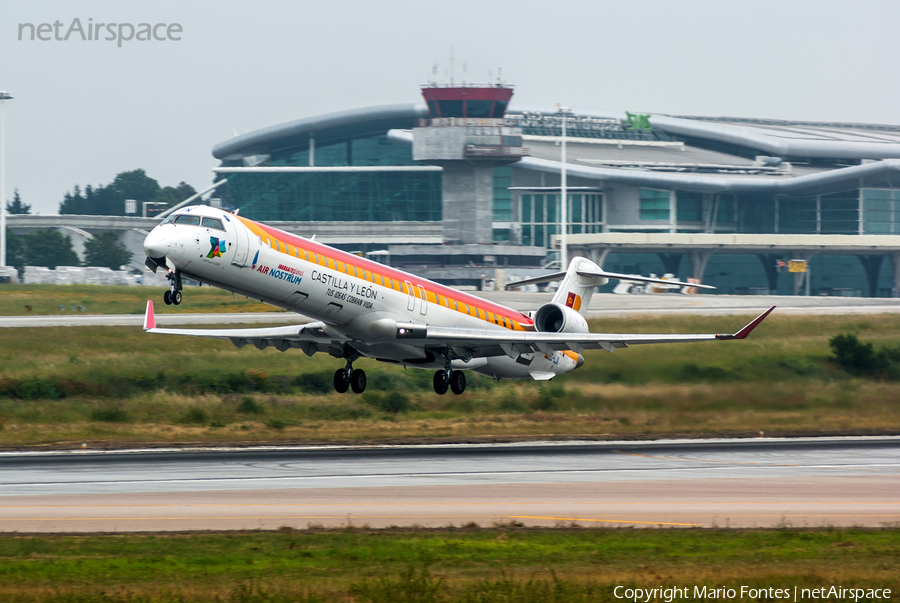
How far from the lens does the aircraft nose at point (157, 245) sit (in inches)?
981

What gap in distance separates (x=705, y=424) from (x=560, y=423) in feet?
19.0

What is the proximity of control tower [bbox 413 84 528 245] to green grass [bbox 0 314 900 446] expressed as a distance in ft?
279

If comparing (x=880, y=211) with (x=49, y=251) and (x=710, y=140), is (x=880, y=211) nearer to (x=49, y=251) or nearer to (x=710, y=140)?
(x=710, y=140)

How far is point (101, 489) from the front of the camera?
25906 mm

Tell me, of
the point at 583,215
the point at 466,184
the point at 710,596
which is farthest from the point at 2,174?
the point at 710,596

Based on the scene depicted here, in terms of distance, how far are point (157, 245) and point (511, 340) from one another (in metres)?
12.4

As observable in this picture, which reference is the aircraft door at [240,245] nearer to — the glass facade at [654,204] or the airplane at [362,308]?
the airplane at [362,308]

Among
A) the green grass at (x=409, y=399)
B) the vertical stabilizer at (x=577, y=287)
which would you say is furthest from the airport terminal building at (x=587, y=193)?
the vertical stabilizer at (x=577, y=287)

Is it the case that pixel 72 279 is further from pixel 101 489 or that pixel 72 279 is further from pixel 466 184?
pixel 101 489

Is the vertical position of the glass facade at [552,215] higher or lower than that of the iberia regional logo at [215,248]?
higher

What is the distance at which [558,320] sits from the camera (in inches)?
1446

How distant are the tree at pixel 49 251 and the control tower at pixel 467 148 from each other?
45601mm

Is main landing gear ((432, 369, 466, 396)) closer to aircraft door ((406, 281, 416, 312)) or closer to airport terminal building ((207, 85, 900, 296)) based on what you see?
aircraft door ((406, 281, 416, 312))
